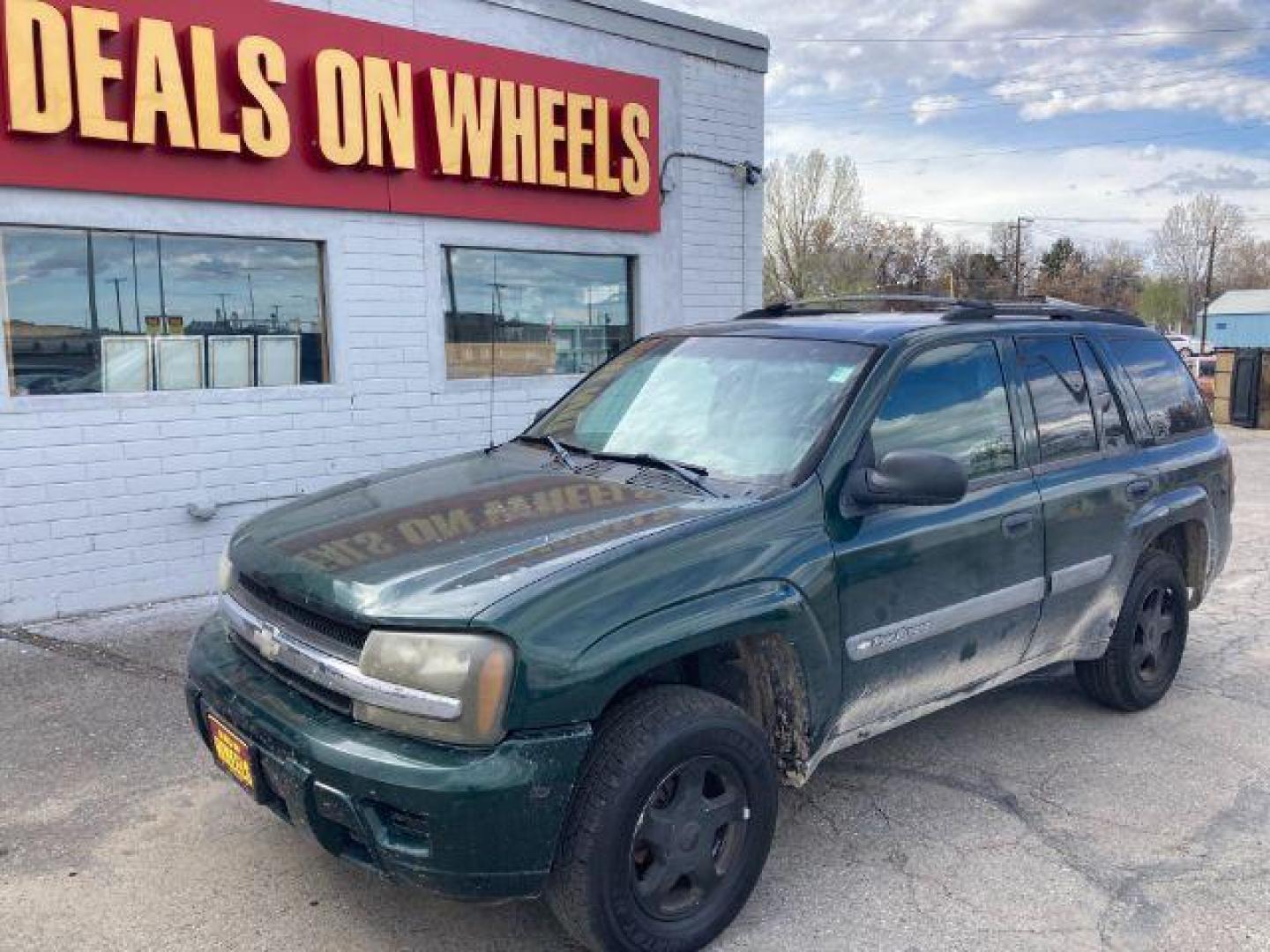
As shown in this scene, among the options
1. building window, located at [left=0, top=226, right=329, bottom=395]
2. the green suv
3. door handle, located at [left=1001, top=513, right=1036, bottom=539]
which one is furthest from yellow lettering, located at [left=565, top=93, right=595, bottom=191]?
door handle, located at [left=1001, top=513, right=1036, bottom=539]

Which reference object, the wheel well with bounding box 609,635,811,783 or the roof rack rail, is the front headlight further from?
the roof rack rail

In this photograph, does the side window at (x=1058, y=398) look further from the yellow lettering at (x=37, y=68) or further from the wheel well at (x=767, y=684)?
the yellow lettering at (x=37, y=68)

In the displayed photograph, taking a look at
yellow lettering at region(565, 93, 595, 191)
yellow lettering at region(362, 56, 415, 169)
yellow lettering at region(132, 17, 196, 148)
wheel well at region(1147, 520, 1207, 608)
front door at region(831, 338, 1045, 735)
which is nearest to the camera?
front door at region(831, 338, 1045, 735)

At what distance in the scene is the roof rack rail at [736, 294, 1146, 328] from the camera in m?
4.21

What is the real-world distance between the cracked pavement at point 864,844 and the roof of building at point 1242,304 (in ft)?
215

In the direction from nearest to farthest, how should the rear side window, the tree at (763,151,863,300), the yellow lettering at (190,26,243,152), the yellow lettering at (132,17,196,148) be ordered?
the rear side window < the yellow lettering at (132,17,196,148) < the yellow lettering at (190,26,243,152) < the tree at (763,151,863,300)

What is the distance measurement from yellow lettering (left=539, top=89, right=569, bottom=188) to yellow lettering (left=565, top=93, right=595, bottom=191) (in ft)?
0.26

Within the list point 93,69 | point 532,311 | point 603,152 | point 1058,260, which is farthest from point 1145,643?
point 1058,260

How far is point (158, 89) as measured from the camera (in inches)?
240

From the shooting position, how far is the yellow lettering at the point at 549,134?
7.96 metres

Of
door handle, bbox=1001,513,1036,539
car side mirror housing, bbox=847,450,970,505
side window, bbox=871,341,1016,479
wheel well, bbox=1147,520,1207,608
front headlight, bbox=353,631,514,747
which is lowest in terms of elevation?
wheel well, bbox=1147,520,1207,608

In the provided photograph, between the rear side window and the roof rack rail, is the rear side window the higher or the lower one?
the lower one

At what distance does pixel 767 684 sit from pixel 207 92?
519 cm

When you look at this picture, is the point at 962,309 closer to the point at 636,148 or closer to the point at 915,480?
the point at 915,480
